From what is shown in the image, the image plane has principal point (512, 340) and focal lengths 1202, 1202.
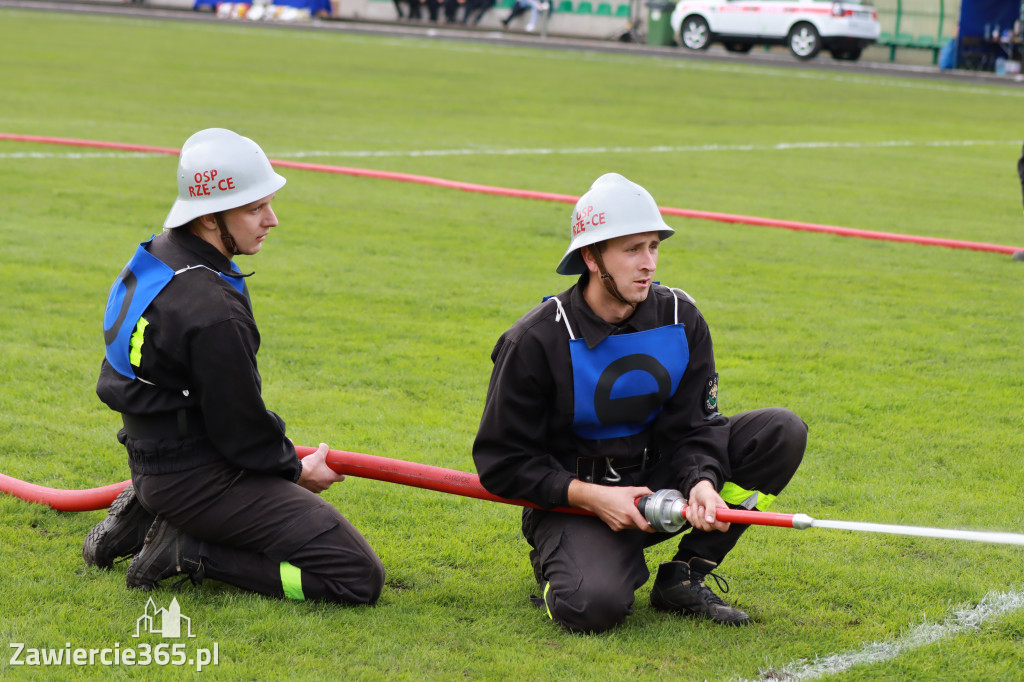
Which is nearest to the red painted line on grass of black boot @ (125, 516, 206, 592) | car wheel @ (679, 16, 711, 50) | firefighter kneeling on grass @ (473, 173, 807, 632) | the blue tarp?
firefighter kneeling on grass @ (473, 173, 807, 632)

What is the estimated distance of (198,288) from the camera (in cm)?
381

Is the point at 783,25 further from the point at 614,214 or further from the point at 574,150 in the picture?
the point at 614,214

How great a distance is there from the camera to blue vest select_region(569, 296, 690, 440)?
12.9 feet

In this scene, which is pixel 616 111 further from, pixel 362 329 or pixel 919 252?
pixel 362 329

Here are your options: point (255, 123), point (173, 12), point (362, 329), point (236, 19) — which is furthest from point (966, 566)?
point (173, 12)

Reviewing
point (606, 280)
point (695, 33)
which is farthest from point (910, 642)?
point (695, 33)

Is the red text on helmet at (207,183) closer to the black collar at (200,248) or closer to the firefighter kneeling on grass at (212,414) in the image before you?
the firefighter kneeling on grass at (212,414)

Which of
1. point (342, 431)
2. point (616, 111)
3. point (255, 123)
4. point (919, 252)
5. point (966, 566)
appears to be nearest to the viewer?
point (966, 566)

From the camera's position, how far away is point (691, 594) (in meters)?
4.02

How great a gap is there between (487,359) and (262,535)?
3.11m

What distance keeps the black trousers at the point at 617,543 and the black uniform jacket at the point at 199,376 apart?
0.93 meters

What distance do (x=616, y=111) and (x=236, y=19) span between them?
87.5 feet

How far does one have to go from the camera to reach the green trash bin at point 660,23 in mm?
37781

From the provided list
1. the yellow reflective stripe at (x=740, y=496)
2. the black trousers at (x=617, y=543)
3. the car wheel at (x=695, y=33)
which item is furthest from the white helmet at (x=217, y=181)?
the car wheel at (x=695, y=33)
